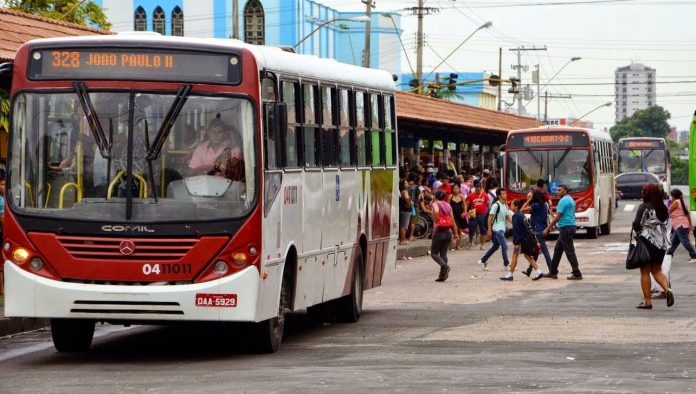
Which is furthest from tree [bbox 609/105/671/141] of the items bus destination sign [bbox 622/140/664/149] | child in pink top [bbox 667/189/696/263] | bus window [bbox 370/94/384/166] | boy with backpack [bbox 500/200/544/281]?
bus window [bbox 370/94/384/166]

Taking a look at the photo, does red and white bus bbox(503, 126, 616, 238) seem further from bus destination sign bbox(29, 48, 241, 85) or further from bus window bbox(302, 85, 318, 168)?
bus destination sign bbox(29, 48, 241, 85)

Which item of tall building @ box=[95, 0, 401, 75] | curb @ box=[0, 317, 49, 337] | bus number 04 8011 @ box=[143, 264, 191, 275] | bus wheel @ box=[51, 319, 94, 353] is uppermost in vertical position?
tall building @ box=[95, 0, 401, 75]

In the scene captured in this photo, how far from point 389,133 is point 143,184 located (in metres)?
6.75

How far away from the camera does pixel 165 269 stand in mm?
12961

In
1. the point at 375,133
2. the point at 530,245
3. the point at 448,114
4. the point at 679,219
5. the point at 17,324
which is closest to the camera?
the point at 17,324

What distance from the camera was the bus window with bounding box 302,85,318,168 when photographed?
15297mm

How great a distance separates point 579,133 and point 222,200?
1192 inches

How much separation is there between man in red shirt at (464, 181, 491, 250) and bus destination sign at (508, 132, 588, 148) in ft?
11.3

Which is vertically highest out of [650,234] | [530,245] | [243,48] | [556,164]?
[243,48]

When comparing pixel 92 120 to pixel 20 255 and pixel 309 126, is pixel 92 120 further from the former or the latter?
pixel 309 126

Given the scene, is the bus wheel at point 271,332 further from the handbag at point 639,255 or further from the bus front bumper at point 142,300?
the handbag at point 639,255

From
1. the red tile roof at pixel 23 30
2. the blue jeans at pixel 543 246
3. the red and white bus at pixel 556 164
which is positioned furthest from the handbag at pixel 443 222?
the red and white bus at pixel 556 164

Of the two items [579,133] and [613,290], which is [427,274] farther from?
[579,133]

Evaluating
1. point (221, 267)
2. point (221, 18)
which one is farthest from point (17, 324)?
point (221, 18)
